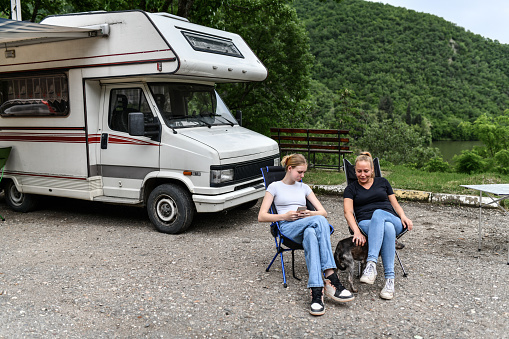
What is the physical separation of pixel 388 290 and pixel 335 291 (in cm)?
54

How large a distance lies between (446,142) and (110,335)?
53.5 meters

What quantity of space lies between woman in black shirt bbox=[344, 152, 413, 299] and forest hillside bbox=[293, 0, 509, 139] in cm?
3991

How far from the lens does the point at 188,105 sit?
22.8 feet

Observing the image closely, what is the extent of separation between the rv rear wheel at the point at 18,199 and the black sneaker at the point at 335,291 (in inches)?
229

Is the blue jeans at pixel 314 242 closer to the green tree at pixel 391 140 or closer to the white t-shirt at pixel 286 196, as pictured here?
the white t-shirt at pixel 286 196

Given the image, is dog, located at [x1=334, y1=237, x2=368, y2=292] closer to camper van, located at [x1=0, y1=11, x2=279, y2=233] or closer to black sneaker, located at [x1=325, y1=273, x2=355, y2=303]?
black sneaker, located at [x1=325, y1=273, x2=355, y2=303]

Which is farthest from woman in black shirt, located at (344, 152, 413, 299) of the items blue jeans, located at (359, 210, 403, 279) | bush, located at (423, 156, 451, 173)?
Result: bush, located at (423, 156, 451, 173)

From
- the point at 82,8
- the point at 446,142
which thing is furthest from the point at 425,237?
the point at 446,142

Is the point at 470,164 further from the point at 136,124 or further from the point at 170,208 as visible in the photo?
the point at 136,124

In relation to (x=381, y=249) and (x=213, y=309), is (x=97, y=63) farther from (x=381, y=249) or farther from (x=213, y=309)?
(x=381, y=249)

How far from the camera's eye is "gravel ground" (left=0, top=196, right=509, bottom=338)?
12.6 ft

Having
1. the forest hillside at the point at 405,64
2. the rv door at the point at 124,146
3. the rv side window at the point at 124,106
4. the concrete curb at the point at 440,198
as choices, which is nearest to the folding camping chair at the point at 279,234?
the rv door at the point at 124,146

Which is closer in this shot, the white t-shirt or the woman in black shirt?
the woman in black shirt

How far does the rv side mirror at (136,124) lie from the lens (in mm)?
6227
